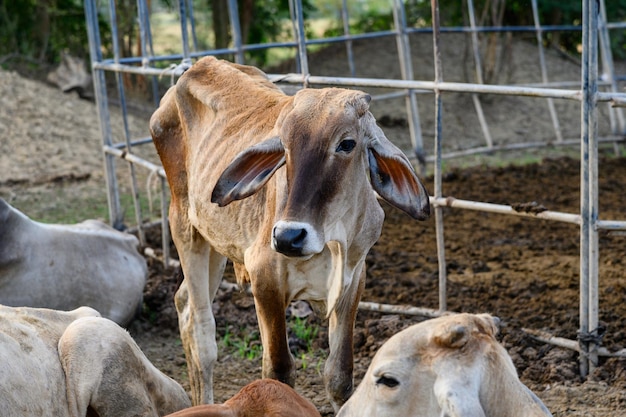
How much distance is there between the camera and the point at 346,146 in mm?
3904

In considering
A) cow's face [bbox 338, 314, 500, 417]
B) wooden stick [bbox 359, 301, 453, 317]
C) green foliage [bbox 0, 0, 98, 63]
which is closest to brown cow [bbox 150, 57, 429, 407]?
cow's face [bbox 338, 314, 500, 417]

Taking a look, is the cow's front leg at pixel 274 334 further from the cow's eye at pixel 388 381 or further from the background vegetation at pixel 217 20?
the background vegetation at pixel 217 20

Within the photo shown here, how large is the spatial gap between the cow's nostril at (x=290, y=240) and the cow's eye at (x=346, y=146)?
0.40 meters

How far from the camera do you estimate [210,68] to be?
5227 mm

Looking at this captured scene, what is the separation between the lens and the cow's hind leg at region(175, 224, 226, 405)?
16.8 ft

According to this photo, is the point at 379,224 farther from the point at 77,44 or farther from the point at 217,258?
the point at 77,44

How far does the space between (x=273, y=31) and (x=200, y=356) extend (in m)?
11.7

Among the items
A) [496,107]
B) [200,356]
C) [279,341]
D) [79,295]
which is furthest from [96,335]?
[496,107]

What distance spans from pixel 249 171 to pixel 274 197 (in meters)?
0.17

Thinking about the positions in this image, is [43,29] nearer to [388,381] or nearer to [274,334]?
[274,334]

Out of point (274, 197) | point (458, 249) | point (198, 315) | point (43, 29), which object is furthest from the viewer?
point (43, 29)

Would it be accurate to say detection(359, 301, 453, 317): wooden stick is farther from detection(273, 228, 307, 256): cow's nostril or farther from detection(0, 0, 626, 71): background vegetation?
detection(0, 0, 626, 71): background vegetation

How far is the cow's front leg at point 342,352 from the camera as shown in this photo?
172 inches

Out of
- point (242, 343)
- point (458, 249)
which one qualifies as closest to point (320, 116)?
point (242, 343)
